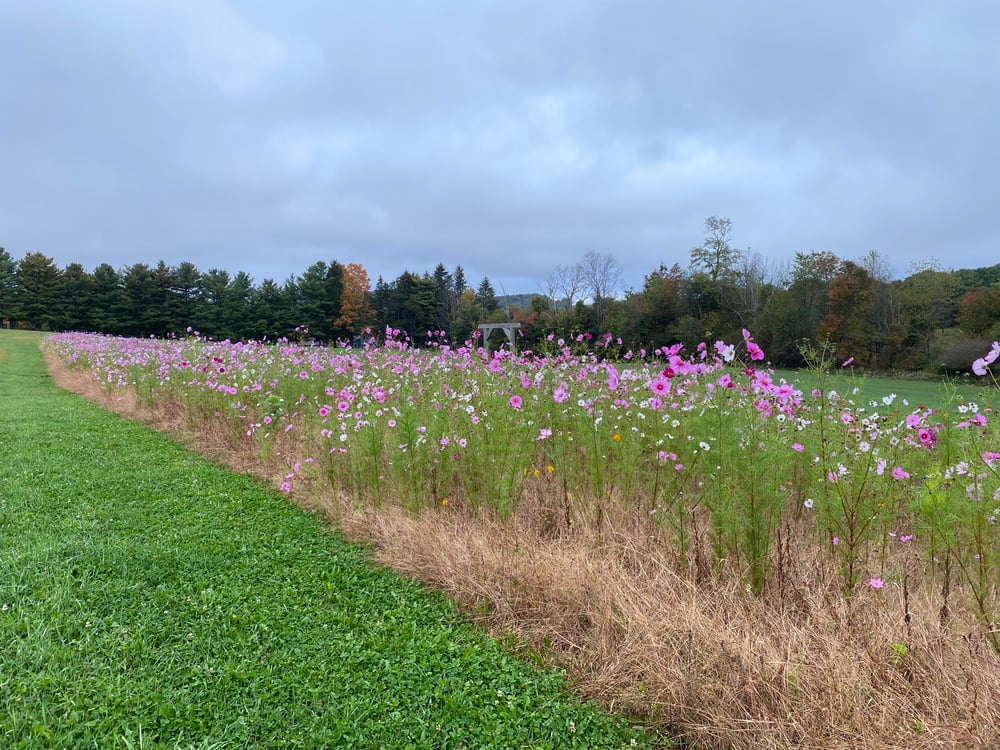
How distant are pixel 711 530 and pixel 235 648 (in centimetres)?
207

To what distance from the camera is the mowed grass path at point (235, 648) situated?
173 cm

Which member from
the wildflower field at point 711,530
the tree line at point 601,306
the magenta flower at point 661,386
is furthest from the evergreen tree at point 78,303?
the magenta flower at point 661,386

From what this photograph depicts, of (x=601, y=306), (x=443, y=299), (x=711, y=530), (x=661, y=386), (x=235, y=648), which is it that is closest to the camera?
(x=235, y=648)

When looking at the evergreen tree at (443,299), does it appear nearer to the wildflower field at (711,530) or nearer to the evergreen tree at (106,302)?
the evergreen tree at (106,302)

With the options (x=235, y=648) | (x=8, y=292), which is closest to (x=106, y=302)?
(x=8, y=292)

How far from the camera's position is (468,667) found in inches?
81.4

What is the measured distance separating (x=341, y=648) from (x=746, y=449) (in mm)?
1904

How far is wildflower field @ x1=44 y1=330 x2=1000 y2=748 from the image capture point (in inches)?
68.4

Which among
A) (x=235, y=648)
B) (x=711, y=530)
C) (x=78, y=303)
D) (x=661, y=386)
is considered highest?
(x=78, y=303)

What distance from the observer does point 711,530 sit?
2.52 m

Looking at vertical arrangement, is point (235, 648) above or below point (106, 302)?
below

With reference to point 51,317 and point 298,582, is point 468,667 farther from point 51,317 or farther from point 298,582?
point 51,317

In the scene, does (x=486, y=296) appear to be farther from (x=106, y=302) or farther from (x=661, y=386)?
(x=661, y=386)

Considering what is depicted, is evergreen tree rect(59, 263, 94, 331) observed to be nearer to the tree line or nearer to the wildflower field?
the tree line
